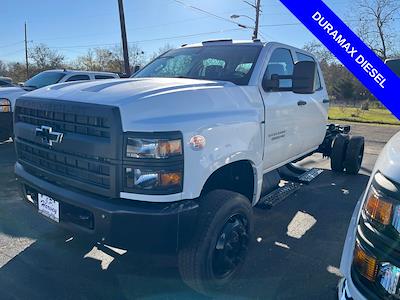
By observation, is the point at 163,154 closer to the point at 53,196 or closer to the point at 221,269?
the point at 53,196

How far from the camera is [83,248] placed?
11.9 ft

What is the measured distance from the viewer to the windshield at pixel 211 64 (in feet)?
11.8

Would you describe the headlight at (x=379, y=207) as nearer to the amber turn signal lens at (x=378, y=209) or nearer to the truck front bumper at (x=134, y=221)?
the amber turn signal lens at (x=378, y=209)

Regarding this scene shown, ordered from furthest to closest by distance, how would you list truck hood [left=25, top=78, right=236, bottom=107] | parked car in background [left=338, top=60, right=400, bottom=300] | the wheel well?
1. the wheel well
2. truck hood [left=25, top=78, right=236, bottom=107]
3. parked car in background [left=338, top=60, right=400, bottom=300]

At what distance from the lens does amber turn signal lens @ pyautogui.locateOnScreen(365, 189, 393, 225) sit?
1546 millimetres

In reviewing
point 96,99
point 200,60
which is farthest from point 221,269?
point 200,60

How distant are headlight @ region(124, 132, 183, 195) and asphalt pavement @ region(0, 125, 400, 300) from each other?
1.06 m

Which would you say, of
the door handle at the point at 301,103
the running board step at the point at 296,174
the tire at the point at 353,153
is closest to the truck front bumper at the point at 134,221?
the door handle at the point at 301,103

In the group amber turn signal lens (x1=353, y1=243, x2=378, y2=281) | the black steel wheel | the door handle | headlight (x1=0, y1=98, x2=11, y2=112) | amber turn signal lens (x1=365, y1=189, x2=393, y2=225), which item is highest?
headlight (x1=0, y1=98, x2=11, y2=112)

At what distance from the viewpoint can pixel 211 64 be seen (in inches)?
151

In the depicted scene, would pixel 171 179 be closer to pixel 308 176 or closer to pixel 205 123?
pixel 205 123

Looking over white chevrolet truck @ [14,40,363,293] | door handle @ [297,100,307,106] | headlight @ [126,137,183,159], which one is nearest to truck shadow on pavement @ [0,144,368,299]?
white chevrolet truck @ [14,40,363,293]

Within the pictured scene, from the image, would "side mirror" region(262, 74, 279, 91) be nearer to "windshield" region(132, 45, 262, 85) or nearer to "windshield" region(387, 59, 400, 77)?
"windshield" region(132, 45, 262, 85)

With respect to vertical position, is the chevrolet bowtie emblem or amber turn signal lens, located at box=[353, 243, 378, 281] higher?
the chevrolet bowtie emblem
